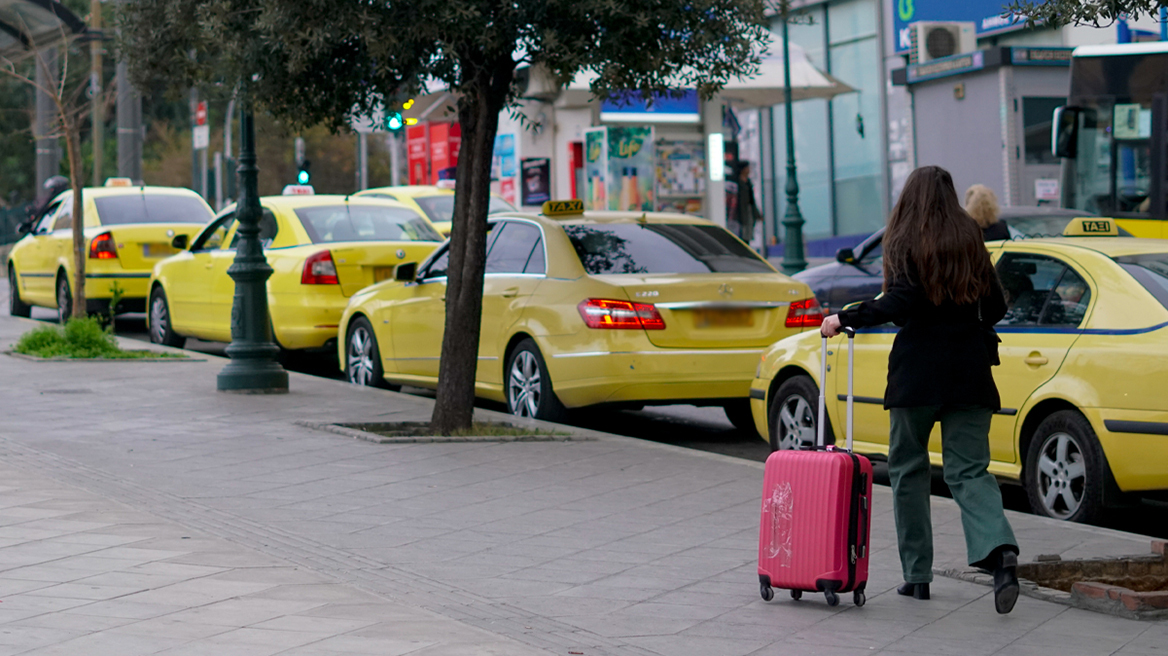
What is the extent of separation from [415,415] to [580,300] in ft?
5.12

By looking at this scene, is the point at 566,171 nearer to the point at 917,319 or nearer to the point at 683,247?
the point at 683,247

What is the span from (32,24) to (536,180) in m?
14.5

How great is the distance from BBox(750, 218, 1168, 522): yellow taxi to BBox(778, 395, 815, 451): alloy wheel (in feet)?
1.52

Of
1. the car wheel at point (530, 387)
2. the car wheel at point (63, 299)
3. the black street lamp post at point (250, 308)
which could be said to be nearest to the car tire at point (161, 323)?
the car wheel at point (63, 299)

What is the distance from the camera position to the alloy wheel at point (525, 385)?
1066 cm

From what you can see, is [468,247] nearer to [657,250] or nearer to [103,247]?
[657,250]

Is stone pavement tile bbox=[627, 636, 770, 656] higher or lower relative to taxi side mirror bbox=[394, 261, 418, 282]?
lower

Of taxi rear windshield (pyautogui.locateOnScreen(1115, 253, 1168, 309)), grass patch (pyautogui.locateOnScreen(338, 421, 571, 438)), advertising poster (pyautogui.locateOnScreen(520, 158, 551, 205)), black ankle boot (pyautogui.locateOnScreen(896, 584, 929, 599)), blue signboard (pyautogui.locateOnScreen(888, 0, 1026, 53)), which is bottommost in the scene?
black ankle boot (pyautogui.locateOnScreen(896, 584, 929, 599))

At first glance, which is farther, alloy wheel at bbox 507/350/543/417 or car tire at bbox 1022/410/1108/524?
alloy wheel at bbox 507/350/543/417

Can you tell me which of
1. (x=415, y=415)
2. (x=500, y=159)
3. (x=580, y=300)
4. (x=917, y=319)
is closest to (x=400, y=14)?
(x=580, y=300)

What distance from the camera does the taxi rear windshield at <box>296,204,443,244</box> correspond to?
47.1 ft

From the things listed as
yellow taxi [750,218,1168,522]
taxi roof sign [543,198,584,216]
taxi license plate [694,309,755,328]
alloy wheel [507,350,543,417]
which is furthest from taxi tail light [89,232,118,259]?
yellow taxi [750,218,1168,522]

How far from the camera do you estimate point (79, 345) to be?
14758 millimetres

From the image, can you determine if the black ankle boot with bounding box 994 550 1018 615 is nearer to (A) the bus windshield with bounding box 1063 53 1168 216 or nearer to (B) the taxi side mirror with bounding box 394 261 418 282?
(B) the taxi side mirror with bounding box 394 261 418 282
